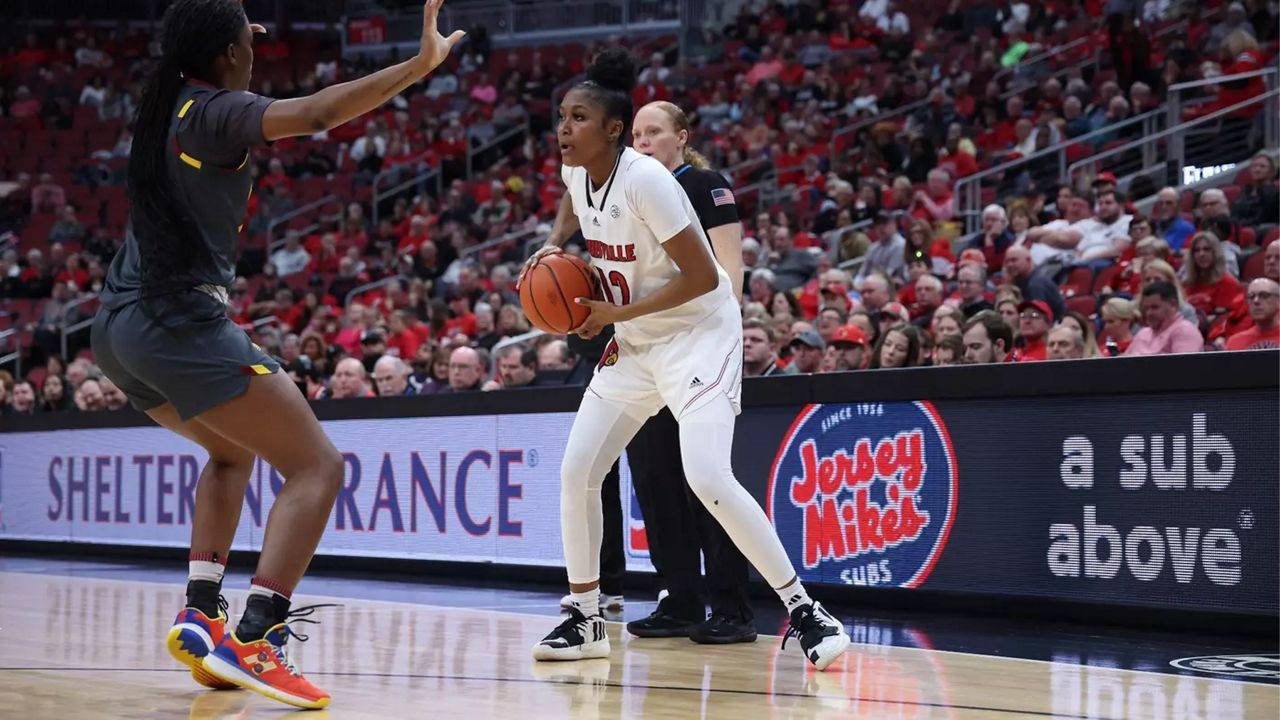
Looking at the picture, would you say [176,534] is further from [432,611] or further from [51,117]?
[51,117]

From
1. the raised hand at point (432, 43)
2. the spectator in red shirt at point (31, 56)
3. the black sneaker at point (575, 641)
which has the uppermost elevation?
the spectator in red shirt at point (31, 56)

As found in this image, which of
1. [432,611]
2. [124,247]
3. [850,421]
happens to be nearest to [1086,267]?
[850,421]

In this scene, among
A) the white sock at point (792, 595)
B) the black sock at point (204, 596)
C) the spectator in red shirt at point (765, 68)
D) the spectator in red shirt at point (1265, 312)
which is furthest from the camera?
the spectator in red shirt at point (765, 68)

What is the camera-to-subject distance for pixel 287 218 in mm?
21484

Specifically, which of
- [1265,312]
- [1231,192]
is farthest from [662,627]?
[1231,192]

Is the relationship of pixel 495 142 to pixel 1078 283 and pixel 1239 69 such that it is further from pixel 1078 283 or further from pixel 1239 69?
pixel 1078 283

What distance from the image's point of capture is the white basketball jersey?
4.93 m

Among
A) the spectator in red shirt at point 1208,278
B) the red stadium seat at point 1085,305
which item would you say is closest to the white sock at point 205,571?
the spectator in red shirt at point 1208,278

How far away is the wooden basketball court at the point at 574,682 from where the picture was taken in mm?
3965

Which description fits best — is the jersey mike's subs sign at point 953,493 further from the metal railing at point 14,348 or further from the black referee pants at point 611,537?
the metal railing at point 14,348

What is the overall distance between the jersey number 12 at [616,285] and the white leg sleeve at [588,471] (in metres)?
0.34

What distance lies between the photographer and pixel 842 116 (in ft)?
57.7

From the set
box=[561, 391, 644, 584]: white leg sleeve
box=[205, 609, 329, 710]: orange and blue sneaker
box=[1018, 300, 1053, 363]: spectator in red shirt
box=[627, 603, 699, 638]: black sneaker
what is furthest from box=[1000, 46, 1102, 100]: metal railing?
box=[205, 609, 329, 710]: orange and blue sneaker

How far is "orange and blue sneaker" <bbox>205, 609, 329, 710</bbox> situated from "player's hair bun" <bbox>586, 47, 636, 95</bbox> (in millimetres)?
2185
